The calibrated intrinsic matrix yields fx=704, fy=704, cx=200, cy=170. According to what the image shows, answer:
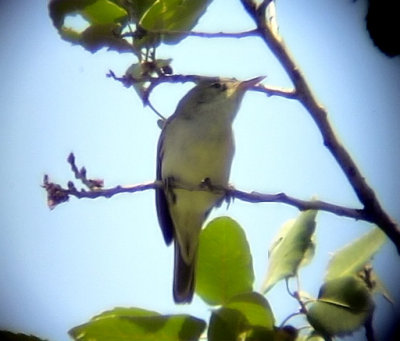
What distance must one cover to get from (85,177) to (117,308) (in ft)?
2.90

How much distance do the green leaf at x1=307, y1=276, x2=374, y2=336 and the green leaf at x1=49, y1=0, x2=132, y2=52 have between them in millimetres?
1122

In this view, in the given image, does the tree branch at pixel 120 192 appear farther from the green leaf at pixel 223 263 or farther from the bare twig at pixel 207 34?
the bare twig at pixel 207 34

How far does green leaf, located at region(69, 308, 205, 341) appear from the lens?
1569 millimetres

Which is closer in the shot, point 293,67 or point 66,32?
point 293,67

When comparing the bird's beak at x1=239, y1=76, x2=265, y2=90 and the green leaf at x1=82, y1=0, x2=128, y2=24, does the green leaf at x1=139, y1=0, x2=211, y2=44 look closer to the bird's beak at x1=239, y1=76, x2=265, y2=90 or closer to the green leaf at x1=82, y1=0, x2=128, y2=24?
the green leaf at x1=82, y1=0, x2=128, y2=24

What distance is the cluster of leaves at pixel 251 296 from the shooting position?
159 cm

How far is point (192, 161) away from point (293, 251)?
2.16 meters

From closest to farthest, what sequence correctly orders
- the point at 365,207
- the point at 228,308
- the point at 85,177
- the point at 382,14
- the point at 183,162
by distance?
the point at 382,14, the point at 228,308, the point at 365,207, the point at 85,177, the point at 183,162

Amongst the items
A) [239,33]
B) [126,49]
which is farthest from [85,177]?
[239,33]

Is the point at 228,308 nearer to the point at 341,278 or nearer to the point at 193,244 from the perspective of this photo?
the point at 341,278

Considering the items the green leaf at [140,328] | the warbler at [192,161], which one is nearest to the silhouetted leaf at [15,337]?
the green leaf at [140,328]

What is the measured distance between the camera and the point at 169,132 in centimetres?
429

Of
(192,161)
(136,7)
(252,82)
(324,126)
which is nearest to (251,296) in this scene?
(324,126)

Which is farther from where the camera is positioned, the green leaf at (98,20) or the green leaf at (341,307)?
the green leaf at (98,20)
